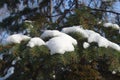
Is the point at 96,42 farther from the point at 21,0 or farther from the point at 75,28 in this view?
the point at 21,0

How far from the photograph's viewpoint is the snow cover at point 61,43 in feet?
8.53

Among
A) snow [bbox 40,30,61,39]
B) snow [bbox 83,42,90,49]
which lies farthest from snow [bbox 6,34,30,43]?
snow [bbox 83,42,90,49]

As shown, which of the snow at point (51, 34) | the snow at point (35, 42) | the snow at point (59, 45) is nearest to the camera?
the snow at point (59, 45)

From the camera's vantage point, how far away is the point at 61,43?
8.71 feet

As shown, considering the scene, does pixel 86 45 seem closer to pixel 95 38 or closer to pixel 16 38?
pixel 95 38

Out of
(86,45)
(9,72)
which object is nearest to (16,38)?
(9,72)

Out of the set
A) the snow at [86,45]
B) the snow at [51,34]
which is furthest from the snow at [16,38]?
the snow at [86,45]

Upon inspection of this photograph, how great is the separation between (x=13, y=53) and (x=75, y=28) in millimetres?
582

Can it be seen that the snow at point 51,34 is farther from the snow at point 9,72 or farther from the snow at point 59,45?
the snow at point 9,72

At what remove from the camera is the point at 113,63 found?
269 centimetres

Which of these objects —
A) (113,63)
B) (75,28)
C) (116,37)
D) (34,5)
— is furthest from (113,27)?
(34,5)

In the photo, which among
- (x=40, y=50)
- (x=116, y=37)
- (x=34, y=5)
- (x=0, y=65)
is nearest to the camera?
(x=40, y=50)

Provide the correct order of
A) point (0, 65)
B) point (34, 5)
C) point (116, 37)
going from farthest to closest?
point (34, 5) < point (116, 37) < point (0, 65)

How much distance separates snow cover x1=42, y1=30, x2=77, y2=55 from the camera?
2.60 metres
